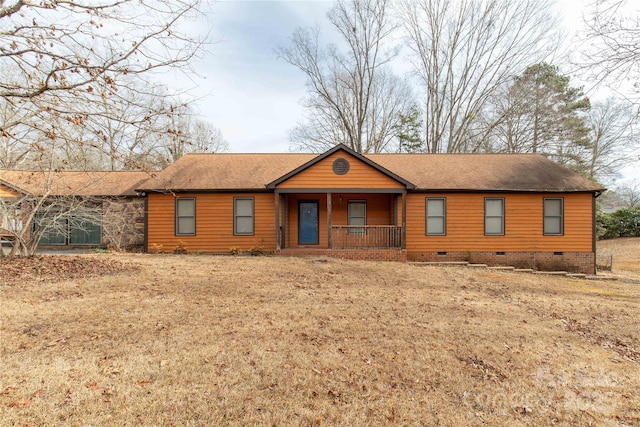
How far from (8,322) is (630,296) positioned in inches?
536

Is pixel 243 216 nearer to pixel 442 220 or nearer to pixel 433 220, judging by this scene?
pixel 433 220

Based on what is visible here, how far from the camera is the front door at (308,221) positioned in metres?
14.2

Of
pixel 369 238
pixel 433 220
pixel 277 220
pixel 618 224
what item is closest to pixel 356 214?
pixel 369 238

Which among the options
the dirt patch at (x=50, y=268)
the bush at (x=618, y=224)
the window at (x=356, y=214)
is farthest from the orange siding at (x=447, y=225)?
the bush at (x=618, y=224)

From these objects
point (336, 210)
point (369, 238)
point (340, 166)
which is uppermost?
point (340, 166)

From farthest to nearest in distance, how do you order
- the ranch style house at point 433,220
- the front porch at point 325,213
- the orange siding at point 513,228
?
the front porch at point 325,213
the orange siding at point 513,228
the ranch style house at point 433,220

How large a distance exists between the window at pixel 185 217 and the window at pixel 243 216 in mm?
1685

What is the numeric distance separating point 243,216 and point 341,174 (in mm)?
4391

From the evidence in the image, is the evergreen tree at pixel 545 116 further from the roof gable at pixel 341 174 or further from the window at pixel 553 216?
the roof gable at pixel 341 174

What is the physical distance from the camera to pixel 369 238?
13.1 meters

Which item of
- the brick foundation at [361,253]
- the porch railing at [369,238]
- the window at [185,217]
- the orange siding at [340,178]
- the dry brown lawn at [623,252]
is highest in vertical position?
the orange siding at [340,178]

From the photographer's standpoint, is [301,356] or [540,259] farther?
[540,259]

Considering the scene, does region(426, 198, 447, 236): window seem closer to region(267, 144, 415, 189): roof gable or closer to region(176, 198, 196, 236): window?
region(267, 144, 415, 189): roof gable

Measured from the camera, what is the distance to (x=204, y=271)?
29.1 ft
